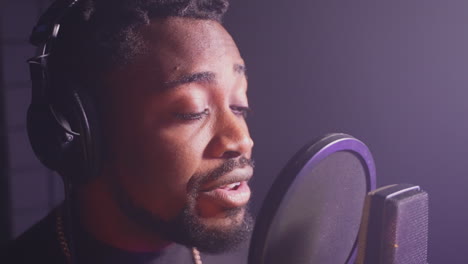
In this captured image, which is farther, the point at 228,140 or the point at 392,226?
the point at 228,140

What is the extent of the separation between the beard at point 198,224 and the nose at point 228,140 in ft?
0.04

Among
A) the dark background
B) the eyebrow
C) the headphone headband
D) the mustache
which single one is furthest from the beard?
the dark background

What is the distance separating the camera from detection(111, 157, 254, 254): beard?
585mm

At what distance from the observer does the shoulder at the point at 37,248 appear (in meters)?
0.71

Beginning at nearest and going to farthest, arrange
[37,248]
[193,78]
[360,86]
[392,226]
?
[392,226], [193,78], [37,248], [360,86]

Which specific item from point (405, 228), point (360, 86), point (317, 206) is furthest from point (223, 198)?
point (360, 86)

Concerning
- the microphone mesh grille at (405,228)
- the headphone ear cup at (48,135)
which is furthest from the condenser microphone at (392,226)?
the headphone ear cup at (48,135)

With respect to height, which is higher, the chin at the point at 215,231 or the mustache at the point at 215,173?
the mustache at the point at 215,173

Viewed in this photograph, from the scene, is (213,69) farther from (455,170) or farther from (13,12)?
(13,12)

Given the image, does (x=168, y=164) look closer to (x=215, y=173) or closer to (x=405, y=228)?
(x=215, y=173)

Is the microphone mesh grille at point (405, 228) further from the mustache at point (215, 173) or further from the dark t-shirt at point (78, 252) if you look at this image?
the dark t-shirt at point (78, 252)

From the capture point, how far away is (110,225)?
0.66m

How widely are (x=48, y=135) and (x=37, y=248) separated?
0.83 ft

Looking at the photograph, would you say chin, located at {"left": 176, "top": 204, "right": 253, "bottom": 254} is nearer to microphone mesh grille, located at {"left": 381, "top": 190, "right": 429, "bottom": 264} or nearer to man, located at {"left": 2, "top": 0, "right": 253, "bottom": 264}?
man, located at {"left": 2, "top": 0, "right": 253, "bottom": 264}
